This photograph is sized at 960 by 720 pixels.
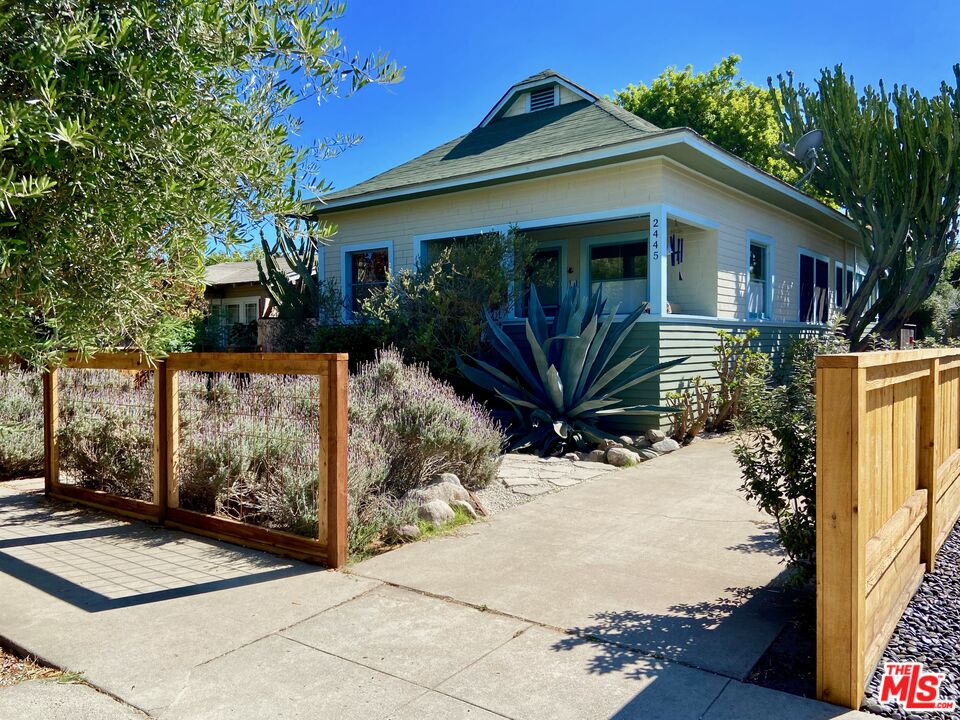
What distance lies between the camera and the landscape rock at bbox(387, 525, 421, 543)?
17.3ft

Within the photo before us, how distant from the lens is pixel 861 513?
2879mm

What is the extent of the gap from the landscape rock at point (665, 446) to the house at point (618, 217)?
97cm

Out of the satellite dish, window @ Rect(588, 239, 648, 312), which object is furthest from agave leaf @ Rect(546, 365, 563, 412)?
the satellite dish

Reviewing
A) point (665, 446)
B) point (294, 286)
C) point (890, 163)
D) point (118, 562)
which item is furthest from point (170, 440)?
point (890, 163)

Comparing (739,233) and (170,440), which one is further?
(739,233)

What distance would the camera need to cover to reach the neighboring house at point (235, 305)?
1988 centimetres

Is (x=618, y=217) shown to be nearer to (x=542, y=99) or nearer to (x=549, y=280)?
(x=549, y=280)

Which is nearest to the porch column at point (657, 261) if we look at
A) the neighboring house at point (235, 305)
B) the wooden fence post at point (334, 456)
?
the wooden fence post at point (334, 456)

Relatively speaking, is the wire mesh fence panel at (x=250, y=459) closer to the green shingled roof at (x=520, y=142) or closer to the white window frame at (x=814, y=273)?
the green shingled roof at (x=520, y=142)

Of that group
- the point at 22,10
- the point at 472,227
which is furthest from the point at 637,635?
the point at 472,227

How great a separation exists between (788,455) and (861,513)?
899mm

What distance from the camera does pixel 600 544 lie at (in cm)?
517

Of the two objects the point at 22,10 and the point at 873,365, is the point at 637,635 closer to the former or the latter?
the point at 873,365

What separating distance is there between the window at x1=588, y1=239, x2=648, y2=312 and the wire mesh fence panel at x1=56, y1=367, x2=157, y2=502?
858cm
